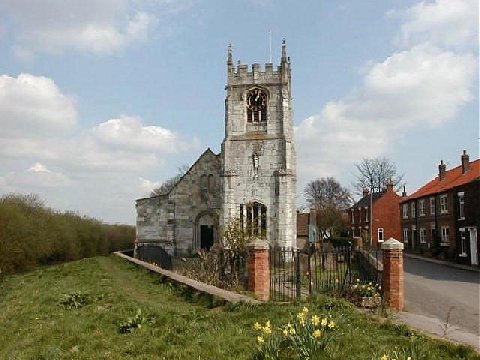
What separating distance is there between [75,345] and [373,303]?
765 centimetres

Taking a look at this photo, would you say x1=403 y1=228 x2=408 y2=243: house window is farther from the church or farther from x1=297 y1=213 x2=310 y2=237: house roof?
the church

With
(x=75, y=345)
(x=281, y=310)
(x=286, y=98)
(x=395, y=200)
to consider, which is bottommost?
(x=75, y=345)

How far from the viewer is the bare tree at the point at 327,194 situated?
8850 centimetres

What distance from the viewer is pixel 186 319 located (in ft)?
29.0

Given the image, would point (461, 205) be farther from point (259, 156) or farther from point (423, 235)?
point (259, 156)

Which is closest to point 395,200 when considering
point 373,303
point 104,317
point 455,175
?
point 455,175

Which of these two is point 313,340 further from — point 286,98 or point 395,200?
point 395,200

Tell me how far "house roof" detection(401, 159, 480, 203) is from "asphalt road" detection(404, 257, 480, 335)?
425 inches

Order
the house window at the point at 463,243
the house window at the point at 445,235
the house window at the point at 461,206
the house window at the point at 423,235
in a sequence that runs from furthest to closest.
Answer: the house window at the point at 423,235 → the house window at the point at 445,235 → the house window at the point at 461,206 → the house window at the point at 463,243

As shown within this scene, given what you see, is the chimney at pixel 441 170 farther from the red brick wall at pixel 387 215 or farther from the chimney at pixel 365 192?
the chimney at pixel 365 192

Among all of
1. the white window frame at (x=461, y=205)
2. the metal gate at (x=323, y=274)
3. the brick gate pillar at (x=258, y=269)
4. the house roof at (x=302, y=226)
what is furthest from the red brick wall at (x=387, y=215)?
the brick gate pillar at (x=258, y=269)

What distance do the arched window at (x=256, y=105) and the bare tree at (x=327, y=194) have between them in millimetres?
56029

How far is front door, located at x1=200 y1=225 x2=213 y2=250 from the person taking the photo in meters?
36.4

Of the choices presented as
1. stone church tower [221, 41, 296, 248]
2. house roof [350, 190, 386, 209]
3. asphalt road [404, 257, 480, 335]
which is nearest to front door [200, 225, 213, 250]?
stone church tower [221, 41, 296, 248]
